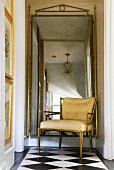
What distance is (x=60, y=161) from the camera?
314cm

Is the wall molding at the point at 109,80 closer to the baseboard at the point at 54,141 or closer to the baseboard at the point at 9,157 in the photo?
the baseboard at the point at 54,141

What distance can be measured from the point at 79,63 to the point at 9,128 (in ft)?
6.72

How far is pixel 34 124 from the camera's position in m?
4.46

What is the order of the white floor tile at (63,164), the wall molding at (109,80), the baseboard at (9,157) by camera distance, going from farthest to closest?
the wall molding at (109,80)
the white floor tile at (63,164)
the baseboard at (9,157)

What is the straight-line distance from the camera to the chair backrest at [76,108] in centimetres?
420

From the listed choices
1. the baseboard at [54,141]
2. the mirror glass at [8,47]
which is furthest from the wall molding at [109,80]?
the mirror glass at [8,47]

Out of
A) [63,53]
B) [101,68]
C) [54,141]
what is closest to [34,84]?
[63,53]

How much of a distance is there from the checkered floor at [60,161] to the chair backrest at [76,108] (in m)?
0.57

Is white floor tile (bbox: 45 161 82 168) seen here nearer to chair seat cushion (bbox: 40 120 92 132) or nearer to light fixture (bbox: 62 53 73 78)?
chair seat cushion (bbox: 40 120 92 132)

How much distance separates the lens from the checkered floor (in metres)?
2.82

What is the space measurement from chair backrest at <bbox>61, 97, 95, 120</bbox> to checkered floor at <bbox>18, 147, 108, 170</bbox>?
0.57 metres

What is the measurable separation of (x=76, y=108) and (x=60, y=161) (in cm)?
131

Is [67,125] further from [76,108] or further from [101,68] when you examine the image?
[101,68]

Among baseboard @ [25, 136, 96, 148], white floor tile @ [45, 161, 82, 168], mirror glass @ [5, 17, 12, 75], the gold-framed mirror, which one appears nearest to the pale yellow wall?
the gold-framed mirror
